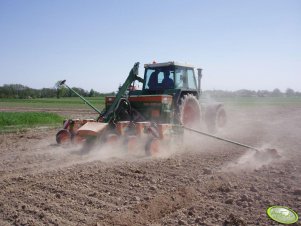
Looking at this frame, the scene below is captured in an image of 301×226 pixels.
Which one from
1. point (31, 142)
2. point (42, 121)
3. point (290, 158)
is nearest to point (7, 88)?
point (42, 121)

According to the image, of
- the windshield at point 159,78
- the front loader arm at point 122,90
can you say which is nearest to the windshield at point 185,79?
the windshield at point 159,78

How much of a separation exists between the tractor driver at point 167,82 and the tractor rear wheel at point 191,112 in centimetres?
62

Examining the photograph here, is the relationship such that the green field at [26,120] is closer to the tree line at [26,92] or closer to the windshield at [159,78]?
the windshield at [159,78]

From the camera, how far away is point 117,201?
473 centimetres

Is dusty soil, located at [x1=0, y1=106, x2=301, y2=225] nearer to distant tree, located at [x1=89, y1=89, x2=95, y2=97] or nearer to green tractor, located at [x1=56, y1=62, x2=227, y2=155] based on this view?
green tractor, located at [x1=56, y1=62, x2=227, y2=155]

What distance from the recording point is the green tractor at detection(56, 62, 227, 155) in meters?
7.88

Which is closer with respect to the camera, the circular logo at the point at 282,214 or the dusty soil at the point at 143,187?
the circular logo at the point at 282,214

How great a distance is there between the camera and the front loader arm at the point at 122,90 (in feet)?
29.0

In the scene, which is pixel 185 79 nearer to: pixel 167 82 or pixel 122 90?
pixel 167 82

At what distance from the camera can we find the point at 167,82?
971 centimetres

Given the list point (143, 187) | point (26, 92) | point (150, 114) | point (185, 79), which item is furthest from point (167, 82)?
point (26, 92)

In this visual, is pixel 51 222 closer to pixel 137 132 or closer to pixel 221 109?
pixel 137 132

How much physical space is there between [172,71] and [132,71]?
3.92 ft

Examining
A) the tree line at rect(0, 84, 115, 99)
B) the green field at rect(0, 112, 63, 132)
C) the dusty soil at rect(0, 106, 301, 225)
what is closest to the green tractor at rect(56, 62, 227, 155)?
the dusty soil at rect(0, 106, 301, 225)
